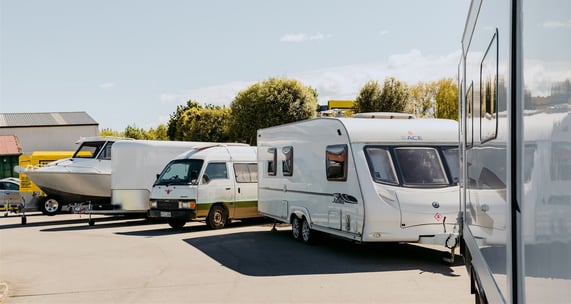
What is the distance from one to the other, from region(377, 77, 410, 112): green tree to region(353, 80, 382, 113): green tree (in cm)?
19

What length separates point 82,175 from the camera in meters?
21.2

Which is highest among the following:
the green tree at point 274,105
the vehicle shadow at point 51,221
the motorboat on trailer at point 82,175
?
the green tree at point 274,105

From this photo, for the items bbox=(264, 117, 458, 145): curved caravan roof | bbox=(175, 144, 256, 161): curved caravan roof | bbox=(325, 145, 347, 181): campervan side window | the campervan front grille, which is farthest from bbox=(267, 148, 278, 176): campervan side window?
bbox=(264, 117, 458, 145): curved caravan roof

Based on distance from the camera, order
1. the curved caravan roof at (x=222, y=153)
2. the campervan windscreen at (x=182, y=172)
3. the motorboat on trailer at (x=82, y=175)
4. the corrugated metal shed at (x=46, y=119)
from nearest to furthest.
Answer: the campervan windscreen at (x=182, y=172)
the curved caravan roof at (x=222, y=153)
the motorboat on trailer at (x=82, y=175)
the corrugated metal shed at (x=46, y=119)

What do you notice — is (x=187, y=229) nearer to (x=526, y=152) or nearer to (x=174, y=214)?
(x=174, y=214)

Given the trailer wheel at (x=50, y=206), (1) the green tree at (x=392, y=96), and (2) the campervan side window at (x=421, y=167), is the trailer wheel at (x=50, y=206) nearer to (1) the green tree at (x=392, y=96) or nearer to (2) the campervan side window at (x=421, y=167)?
(1) the green tree at (x=392, y=96)

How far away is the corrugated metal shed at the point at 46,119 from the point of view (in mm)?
50031

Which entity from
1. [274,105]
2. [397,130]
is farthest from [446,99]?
[397,130]

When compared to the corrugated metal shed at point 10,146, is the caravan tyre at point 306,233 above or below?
below

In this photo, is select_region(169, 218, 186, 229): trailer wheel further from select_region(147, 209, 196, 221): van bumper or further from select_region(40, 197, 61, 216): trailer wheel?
select_region(40, 197, 61, 216): trailer wheel

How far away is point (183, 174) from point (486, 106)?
13874 millimetres

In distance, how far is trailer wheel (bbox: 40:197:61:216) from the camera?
Answer: 22.4 m

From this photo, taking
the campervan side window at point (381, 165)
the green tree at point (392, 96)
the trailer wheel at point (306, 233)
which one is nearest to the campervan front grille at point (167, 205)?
the trailer wheel at point (306, 233)

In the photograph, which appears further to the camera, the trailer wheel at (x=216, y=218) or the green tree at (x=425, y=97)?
the green tree at (x=425, y=97)
